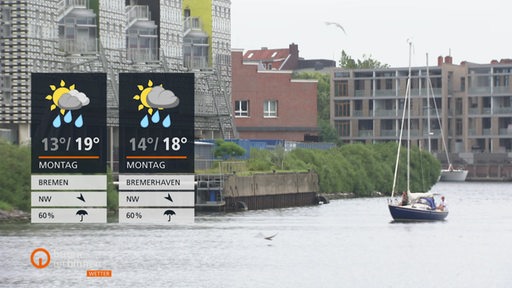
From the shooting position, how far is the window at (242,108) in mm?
197538

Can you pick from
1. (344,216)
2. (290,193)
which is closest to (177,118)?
(344,216)

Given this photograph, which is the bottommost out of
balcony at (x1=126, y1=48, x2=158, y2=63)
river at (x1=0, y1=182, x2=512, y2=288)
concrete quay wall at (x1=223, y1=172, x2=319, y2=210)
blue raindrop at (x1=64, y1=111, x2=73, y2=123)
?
river at (x1=0, y1=182, x2=512, y2=288)

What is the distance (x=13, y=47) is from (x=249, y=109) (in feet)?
239

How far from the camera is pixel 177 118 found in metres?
30.5

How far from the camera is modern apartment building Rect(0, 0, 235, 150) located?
128375 millimetres

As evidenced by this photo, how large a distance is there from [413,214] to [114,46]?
130ft

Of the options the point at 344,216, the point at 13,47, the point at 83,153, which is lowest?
the point at 344,216

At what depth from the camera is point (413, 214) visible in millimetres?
118562

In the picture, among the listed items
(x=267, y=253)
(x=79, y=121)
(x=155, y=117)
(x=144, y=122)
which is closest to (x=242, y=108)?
(x=267, y=253)

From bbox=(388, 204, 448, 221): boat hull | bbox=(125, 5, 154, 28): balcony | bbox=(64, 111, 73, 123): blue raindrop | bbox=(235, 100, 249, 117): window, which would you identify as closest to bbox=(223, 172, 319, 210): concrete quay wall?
bbox=(388, 204, 448, 221): boat hull

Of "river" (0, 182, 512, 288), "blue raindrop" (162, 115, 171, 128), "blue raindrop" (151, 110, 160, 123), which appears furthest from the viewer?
"river" (0, 182, 512, 288)

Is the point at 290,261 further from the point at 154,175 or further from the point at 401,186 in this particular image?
the point at 401,186

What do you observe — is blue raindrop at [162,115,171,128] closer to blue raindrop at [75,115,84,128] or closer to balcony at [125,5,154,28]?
blue raindrop at [75,115,84,128]

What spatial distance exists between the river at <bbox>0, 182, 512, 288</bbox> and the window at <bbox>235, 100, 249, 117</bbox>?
7010 centimetres
